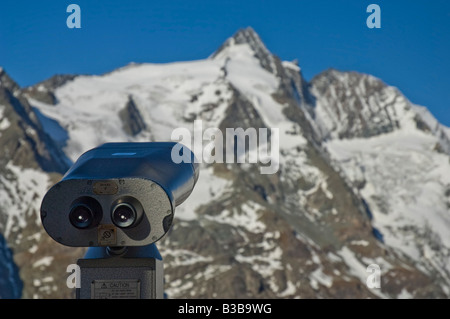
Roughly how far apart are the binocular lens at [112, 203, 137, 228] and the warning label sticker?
2.98 feet

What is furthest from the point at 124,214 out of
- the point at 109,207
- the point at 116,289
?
the point at 116,289

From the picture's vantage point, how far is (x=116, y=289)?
12031 millimetres

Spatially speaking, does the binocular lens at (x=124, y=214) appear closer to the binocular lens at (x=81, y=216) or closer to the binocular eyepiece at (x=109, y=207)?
the binocular eyepiece at (x=109, y=207)

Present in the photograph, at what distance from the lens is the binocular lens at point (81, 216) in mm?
11688

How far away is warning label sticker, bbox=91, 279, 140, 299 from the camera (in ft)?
39.3

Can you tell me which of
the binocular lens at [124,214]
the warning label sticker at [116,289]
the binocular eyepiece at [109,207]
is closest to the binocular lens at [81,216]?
the binocular eyepiece at [109,207]

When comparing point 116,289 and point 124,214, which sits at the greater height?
point 124,214

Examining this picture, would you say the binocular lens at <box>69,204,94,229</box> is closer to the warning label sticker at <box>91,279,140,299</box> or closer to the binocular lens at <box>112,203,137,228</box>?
the binocular lens at <box>112,203,137,228</box>

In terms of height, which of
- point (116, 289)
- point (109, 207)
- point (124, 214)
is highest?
point (109, 207)

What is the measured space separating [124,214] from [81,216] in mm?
565

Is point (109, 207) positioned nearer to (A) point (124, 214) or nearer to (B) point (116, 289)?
(A) point (124, 214)

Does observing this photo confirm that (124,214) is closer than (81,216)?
Yes

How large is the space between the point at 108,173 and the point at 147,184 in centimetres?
57

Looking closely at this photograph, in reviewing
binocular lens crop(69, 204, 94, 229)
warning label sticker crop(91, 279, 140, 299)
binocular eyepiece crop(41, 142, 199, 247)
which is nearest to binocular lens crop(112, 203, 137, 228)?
binocular eyepiece crop(41, 142, 199, 247)
